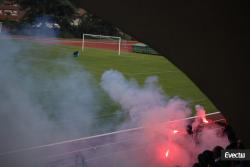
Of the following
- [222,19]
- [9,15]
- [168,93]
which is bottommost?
[168,93]

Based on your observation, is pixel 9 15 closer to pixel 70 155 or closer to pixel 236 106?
pixel 70 155

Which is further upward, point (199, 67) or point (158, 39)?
point (158, 39)

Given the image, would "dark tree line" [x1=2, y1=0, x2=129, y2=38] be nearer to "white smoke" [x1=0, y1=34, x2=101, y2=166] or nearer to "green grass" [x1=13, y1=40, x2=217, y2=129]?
"green grass" [x1=13, y1=40, x2=217, y2=129]

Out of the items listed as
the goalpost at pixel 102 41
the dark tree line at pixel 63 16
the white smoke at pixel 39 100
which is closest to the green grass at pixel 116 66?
the white smoke at pixel 39 100

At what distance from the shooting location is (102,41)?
26.2 metres

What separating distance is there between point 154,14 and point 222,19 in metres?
0.54

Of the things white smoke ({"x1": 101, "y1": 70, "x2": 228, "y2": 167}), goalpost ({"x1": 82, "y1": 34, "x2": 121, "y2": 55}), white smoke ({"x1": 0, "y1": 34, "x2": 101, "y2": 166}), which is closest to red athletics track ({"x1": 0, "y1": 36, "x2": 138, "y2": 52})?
goalpost ({"x1": 82, "y1": 34, "x2": 121, "y2": 55})

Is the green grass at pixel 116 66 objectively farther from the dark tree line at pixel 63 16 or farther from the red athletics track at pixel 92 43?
the dark tree line at pixel 63 16

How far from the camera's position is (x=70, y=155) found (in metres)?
8.44

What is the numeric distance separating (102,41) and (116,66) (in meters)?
5.99

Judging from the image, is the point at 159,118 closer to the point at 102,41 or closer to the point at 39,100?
the point at 39,100

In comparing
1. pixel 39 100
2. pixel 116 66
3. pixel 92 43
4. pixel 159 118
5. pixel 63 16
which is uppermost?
pixel 63 16

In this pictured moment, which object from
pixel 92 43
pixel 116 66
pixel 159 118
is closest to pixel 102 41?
pixel 92 43

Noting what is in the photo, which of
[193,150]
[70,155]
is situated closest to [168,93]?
[193,150]
